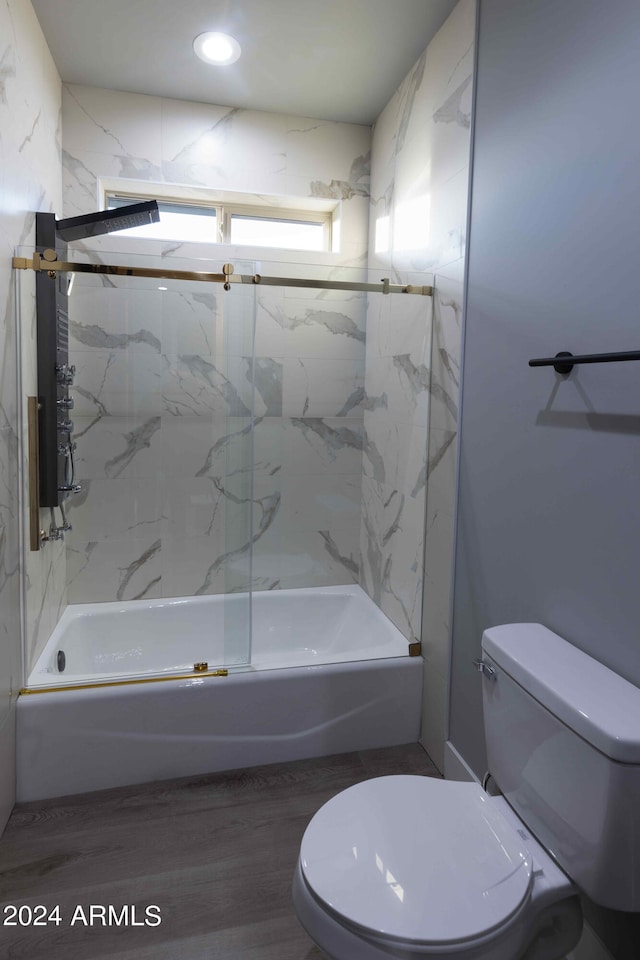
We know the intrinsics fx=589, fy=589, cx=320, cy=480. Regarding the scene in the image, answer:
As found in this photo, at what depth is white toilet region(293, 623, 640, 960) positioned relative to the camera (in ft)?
3.35

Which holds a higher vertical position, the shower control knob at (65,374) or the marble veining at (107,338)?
the marble veining at (107,338)

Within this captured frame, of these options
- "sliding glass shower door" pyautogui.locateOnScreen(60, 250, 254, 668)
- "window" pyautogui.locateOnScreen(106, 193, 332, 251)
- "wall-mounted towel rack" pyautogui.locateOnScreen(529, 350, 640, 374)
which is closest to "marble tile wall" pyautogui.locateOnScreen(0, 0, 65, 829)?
"sliding glass shower door" pyautogui.locateOnScreen(60, 250, 254, 668)

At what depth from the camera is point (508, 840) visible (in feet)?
3.96

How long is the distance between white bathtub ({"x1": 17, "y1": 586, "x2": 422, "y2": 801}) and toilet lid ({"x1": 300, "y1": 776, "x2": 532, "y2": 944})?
35.0 inches

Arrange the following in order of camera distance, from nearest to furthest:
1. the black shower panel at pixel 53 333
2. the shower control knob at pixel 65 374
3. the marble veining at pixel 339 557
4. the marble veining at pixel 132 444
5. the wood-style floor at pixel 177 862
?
1. the wood-style floor at pixel 177 862
2. the black shower panel at pixel 53 333
3. the shower control knob at pixel 65 374
4. the marble veining at pixel 132 444
5. the marble veining at pixel 339 557

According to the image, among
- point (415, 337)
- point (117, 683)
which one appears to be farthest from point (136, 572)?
point (415, 337)

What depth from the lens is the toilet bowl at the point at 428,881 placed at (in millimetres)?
1016

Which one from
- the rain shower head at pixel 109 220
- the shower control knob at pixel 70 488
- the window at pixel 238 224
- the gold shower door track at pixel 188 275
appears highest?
the window at pixel 238 224

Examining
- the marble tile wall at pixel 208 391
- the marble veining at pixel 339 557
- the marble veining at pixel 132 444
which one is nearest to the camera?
the marble tile wall at pixel 208 391

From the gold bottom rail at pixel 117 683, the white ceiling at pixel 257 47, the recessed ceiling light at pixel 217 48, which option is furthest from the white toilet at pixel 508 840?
the recessed ceiling light at pixel 217 48

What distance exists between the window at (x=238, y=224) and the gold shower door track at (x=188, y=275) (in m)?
0.72

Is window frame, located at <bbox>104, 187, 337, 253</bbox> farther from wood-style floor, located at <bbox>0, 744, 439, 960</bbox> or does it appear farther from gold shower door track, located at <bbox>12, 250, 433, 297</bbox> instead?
wood-style floor, located at <bbox>0, 744, 439, 960</bbox>

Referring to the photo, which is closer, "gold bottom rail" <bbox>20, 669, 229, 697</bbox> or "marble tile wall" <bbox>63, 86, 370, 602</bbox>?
"gold bottom rail" <bbox>20, 669, 229, 697</bbox>

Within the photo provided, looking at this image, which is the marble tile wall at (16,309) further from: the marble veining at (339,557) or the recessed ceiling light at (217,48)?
the marble veining at (339,557)
